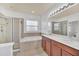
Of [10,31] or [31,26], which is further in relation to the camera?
[31,26]

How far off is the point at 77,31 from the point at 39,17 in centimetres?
119

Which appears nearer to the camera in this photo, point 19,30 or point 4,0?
point 4,0

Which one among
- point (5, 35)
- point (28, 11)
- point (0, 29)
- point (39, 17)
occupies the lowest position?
point (5, 35)

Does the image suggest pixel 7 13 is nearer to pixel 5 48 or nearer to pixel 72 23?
pixel 5 48

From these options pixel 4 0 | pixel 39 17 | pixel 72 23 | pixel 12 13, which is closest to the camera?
pixel 4 0

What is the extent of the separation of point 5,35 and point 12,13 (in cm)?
66

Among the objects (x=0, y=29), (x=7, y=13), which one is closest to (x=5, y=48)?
(x=0, y=29)

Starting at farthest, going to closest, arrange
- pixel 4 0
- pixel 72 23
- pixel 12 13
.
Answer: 1. pixel 12 13
2. pixel 72 23
3. pixel 4 0

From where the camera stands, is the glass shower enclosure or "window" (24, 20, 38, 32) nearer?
the glass shower enclosure

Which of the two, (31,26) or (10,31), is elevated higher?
(31,26)

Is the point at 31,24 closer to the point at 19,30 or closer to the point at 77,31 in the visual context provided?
the point at 19,30

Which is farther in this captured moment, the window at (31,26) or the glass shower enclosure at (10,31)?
the window at (31,26)

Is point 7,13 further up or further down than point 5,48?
further up

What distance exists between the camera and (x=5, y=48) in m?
2.01
